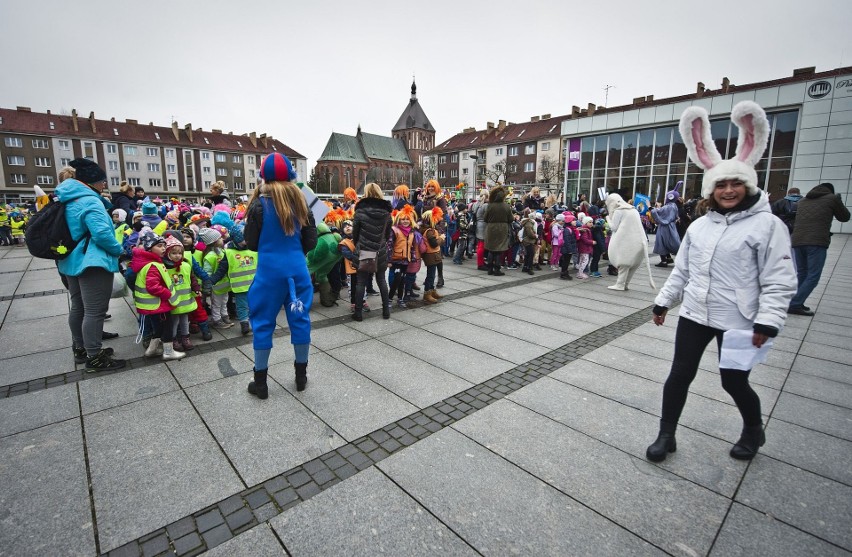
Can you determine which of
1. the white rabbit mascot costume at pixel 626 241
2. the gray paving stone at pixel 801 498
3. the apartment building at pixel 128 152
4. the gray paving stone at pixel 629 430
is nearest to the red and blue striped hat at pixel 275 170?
the gray paving stone at pixel 629 430

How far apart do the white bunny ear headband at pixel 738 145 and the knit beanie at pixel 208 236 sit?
475 centimetres

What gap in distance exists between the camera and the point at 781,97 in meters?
23.1

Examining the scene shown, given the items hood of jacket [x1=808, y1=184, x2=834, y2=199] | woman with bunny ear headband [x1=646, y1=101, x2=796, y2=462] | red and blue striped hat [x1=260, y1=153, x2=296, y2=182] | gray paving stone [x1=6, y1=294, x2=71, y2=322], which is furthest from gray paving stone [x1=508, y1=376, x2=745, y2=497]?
gray paving stone [x1=6, y1=294, x2=71, y2=322]

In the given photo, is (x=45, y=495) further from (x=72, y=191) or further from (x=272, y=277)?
(x=72, y=191)

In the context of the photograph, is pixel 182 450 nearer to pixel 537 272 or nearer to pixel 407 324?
pixel 407 324

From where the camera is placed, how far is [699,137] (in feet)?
9.41

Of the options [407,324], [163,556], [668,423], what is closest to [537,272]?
[407,324]

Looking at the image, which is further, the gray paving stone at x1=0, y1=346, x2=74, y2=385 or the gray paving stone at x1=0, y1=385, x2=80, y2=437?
the gray paving stone at x1=0, y1=346, x2=74, y2=385

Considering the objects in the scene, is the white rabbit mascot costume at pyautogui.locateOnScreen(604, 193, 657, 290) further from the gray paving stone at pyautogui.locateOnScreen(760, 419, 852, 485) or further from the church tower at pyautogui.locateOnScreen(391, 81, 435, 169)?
the church tower at pyautogui.locateOnScreen(391, 81, 435, 169)

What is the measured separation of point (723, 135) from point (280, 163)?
29.5m

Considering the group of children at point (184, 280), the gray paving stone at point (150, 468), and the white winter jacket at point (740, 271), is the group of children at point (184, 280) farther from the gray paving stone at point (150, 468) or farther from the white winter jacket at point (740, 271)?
the white winter jacket at point (740, 271)

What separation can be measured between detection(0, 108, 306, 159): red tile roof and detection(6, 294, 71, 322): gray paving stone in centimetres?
6882

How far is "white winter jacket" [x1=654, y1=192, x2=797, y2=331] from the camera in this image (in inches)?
93.2

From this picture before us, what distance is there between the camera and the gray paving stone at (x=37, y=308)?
19.8ft
